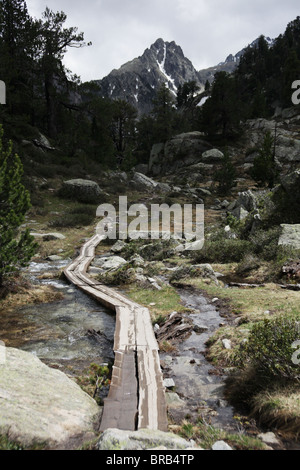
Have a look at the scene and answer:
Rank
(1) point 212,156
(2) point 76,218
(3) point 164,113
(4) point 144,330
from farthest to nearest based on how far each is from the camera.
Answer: (3) point 164,113 → (1) point 212,156 → (2) point 76,218 → (4) point 144,330

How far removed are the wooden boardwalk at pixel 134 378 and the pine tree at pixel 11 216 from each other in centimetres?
324

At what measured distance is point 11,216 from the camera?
8641 millimetres

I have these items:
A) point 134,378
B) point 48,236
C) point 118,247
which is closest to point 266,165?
point 118,247

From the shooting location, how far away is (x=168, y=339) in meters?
6.51

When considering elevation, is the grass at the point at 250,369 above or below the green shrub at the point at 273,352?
below

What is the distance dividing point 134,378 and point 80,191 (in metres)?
23.9

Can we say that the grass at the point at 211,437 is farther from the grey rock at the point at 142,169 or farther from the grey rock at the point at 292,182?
the grey rock at the point at 142,169

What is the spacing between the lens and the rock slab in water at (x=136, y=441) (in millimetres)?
2865

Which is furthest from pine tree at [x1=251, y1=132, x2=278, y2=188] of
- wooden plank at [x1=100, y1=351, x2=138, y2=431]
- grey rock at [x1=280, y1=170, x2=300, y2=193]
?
wooden plank at [x1=100, y1=351, x2=138, y2=431]

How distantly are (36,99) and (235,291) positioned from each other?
36029 mm

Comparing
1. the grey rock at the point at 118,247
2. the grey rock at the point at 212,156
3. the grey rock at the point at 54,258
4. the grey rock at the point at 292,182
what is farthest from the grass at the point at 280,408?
the grey rock at the point at 212,156

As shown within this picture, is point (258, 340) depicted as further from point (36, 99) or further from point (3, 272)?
point (36, 99)

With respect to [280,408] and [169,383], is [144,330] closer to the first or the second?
[169,383]

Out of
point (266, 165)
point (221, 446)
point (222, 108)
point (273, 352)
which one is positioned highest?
point (222, 108)
